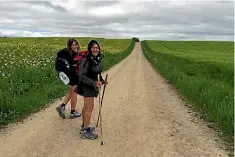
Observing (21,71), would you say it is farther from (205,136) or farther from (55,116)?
(205,136)

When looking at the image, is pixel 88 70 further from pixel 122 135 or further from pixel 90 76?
pixel 122 135

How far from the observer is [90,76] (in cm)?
742

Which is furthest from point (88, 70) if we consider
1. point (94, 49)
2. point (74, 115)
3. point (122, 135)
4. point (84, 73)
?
point (74, 115)

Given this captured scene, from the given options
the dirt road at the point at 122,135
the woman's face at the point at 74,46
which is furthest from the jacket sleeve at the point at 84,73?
the woman's face at the point at 74,46

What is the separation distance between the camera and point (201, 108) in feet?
35.8

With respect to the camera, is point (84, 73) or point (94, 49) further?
point (84, 73)

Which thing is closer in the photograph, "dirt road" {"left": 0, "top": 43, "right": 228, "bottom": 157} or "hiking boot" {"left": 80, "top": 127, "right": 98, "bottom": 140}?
"dirt road" {"left": 0, "top": 43, "right": 228, "bottom": 157}

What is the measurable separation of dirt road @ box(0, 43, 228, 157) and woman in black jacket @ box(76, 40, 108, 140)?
331 millimetres

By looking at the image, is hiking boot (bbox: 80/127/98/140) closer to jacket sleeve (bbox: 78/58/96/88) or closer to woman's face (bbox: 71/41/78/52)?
jacket sleeve (bbox: 78/58/96/88)

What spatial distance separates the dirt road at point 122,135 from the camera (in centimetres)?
657

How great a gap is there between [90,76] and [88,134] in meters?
1.22

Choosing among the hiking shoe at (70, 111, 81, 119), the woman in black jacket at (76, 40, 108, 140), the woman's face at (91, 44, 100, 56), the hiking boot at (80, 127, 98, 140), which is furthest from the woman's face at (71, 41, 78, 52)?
the hiking boot at (80, 127, 98, 140)

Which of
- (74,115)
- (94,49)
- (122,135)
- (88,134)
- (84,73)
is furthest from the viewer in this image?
(74,115)

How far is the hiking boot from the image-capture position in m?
7.45
